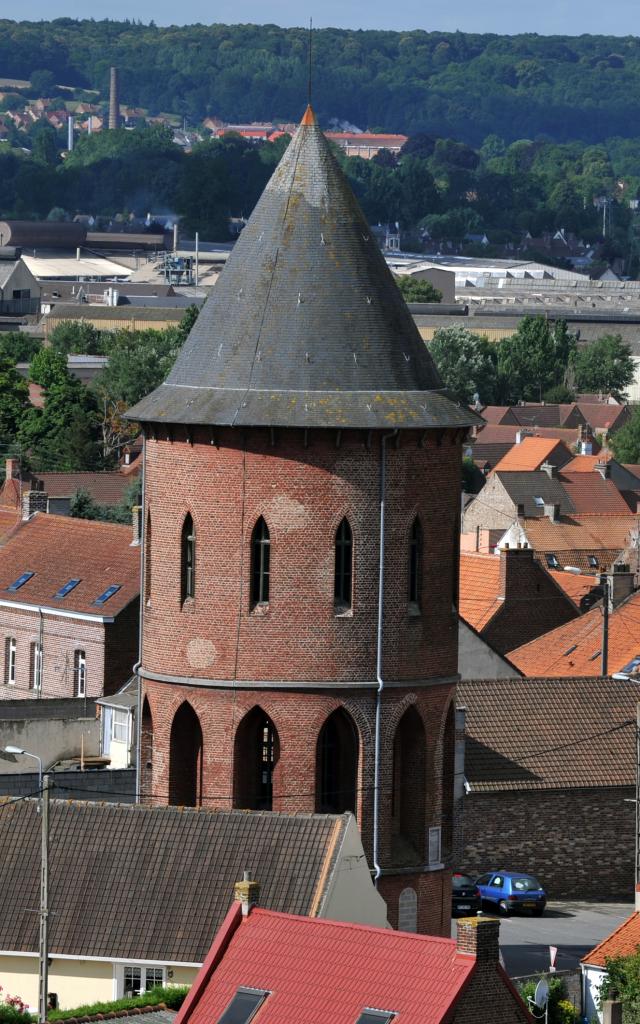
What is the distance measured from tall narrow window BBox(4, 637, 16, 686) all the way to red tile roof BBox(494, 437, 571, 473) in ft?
180

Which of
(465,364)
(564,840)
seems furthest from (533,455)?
(564,840)

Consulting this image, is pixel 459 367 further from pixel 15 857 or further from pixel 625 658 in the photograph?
pixel 15 857

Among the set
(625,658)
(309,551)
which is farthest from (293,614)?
(625,658)

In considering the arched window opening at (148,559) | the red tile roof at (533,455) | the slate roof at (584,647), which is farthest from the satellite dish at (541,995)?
the red tile roof at (533,455)

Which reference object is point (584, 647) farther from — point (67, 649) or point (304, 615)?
point (304, 615)

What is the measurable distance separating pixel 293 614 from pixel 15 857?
498 cm

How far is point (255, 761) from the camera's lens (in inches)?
1665

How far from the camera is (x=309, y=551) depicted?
41.6 metres

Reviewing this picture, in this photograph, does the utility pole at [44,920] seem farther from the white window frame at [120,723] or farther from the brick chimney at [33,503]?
the brick chimney at [33,503]

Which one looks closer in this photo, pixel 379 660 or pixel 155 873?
pixel 155 873

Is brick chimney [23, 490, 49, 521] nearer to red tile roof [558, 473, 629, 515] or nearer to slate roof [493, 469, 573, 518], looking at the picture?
slate roof [493, 469, 573, 518]

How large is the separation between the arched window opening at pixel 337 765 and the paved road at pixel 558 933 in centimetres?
938

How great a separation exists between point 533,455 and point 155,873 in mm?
101316

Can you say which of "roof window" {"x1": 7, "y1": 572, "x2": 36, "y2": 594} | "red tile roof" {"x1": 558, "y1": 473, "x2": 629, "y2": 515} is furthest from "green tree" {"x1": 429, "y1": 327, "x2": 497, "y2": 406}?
"roof window" {"x1": 7, "y1": 572, "x2": 36, "y2": 594}
